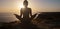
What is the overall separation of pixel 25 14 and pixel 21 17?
198 mm

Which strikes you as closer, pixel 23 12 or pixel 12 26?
pixel 12 26

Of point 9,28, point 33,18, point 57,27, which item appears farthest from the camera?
point 33,18

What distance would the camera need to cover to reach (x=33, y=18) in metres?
5.55

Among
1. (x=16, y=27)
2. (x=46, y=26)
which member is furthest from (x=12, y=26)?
(x=46, y=26)

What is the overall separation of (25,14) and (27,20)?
0.28m

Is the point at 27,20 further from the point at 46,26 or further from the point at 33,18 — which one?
the point at 46,26

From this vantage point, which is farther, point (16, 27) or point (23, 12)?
point (23, 12)

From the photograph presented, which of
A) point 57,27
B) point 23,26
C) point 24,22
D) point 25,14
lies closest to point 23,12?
point 25,14

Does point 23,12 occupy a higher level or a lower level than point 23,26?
higher

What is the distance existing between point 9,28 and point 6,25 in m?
0.13

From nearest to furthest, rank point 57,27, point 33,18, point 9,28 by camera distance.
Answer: point 9,28 → point 57,27 → point 33,18

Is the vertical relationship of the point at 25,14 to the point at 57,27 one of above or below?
above

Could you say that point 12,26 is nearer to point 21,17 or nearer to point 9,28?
point 9,28

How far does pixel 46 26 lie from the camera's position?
499 cm
